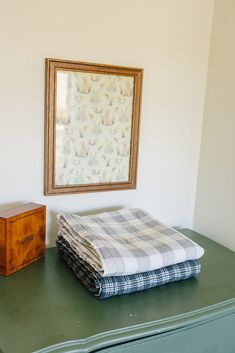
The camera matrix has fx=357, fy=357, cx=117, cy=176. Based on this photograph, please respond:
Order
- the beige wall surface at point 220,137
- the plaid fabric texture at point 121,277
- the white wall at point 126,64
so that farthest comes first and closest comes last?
the beige wall surface at point 220,137 → the white wall at point 126,64 → the plaid fabric texture at point 121,277

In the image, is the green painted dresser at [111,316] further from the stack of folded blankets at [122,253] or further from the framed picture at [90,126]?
the framed picture at [90,126]

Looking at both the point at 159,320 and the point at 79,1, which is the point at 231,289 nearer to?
the point at 159,320

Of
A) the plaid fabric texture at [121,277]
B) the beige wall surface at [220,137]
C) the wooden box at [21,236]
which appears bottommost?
the plaid fabric texture at [121,277]

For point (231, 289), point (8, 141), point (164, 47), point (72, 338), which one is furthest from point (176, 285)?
point (164, 47)

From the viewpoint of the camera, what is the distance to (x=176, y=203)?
156cm

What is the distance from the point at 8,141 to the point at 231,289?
828 mm

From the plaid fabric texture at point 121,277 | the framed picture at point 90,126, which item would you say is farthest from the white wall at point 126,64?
the plaid fabric texture at point 121,277

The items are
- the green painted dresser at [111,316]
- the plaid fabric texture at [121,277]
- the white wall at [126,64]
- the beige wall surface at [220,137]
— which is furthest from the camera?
the beige wall surface at [220,137]

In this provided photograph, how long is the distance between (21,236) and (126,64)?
722mm

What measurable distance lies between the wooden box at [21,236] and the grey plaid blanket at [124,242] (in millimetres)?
78

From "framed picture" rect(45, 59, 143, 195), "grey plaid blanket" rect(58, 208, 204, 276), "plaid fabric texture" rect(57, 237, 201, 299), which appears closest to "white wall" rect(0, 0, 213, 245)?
"framed picture" rect(45, 59, 143, 195)

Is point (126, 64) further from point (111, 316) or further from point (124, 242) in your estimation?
point (111, 316)

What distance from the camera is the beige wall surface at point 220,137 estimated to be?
4.54ft

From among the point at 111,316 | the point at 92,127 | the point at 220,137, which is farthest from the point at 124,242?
the point at 220,137
